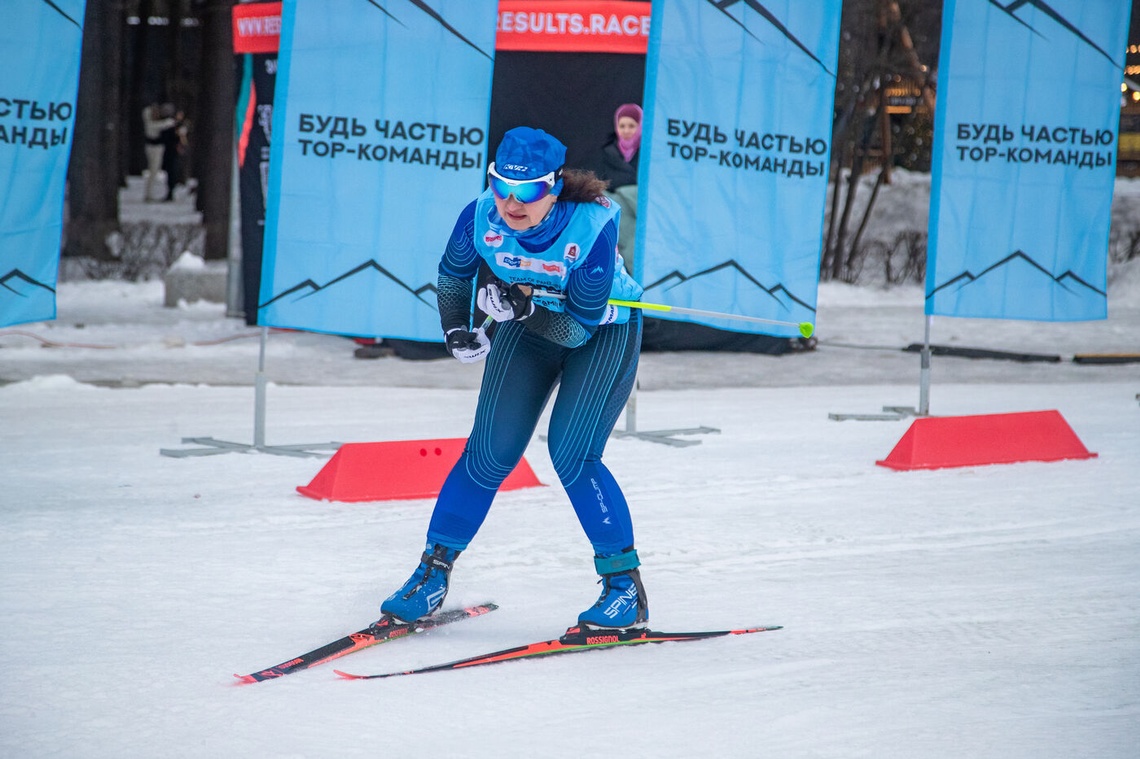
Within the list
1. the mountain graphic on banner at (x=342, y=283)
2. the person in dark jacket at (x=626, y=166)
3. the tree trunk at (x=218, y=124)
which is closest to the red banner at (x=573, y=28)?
the person in dark jacket at (x=626, y=166)

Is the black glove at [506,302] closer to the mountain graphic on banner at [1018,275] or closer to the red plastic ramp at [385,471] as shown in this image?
the red plastic ramp at [385,471]

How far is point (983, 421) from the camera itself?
7598 mm

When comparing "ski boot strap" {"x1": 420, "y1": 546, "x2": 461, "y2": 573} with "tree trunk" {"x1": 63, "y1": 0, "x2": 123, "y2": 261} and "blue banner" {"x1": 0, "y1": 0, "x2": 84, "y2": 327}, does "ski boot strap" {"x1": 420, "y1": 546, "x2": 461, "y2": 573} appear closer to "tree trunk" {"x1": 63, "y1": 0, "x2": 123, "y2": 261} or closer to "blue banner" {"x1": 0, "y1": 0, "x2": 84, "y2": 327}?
"blue banner" {"x1": 0, "y1": 0, "x2": 84, "y2": 327}

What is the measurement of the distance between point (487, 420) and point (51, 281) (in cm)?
417

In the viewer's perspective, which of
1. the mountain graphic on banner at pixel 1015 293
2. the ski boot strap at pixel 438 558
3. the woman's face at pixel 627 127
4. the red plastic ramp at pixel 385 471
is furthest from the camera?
the woman's face at pixel 627 127

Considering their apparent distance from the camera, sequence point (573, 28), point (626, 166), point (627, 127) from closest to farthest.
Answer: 1. point (627, 127)
2. point (626, 166)
3. point (573, 28)

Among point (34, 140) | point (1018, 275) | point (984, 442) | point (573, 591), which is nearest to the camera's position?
point (573, 591)

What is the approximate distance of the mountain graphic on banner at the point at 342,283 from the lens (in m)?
7.16

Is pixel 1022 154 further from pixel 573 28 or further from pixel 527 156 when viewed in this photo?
pixel 527 156

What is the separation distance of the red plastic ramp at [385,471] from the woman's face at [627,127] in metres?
3.54

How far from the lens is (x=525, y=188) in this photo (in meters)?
3.85

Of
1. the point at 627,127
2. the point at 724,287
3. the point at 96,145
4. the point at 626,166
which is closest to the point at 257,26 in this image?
the point at 626,166

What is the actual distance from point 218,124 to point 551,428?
50.2ft

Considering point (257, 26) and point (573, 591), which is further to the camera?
point (257, 26)
